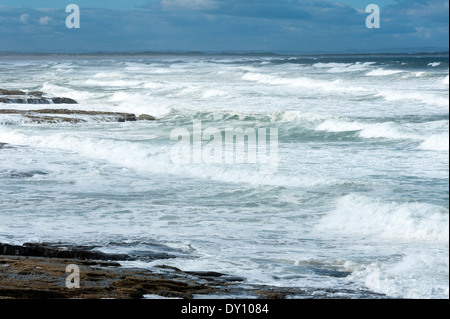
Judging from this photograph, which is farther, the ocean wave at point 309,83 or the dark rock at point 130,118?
the ocean wave at point 309,83

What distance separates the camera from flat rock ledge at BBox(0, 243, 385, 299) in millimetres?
7043

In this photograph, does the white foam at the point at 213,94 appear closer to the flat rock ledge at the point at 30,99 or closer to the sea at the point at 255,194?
the flat rock ledge at the point at 30,99

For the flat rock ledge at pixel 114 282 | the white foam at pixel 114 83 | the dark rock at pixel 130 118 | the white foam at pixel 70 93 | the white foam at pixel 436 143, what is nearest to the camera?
the flat rock ledge at pixel 114 282

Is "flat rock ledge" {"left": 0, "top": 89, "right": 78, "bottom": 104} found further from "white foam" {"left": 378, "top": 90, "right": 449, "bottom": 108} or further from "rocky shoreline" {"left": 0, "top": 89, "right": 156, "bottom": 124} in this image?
"white foam" {"left": 378, "top": 90, "right": 449, "bottom": 108}

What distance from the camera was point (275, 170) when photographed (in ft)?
52.0

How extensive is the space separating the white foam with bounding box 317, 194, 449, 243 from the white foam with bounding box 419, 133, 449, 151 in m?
7.16

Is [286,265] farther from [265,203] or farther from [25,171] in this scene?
[25,171]

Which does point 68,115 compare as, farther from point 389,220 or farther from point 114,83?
point 114,83

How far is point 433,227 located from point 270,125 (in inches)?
611

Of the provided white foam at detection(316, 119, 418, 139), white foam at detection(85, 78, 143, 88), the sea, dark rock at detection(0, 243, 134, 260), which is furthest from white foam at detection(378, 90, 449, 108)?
dark rock at detection(0, 243, 134, 260)

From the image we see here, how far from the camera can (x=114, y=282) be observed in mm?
7527

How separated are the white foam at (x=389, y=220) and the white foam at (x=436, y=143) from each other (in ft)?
23.5

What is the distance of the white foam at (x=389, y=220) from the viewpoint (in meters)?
10.4

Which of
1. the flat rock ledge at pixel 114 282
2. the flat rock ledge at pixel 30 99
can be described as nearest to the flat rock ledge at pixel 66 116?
the flat rock ledge at pixel 30 99
